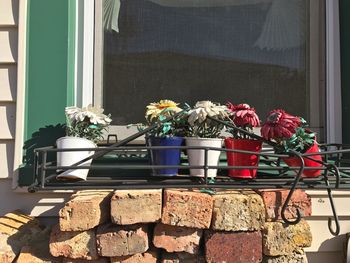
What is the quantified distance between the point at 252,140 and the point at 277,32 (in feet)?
2.89

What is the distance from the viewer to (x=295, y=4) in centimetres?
253

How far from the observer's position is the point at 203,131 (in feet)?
6.37

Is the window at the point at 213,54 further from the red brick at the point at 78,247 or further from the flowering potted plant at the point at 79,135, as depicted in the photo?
the red brick at the point at 78,247

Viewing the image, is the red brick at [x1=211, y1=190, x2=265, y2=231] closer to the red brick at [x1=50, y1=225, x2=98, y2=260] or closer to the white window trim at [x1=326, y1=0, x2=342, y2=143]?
the red brick at [x1=50, y1=225, x2=98, y2=260]

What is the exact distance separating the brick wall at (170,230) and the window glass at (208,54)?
0.84m

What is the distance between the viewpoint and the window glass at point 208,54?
8.07 feet

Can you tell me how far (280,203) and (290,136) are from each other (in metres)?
0.30

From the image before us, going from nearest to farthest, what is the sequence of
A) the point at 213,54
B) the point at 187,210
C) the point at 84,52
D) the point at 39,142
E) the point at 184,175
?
the point at 187,210, the point at 184,175, the point at 39,142, the point at 84,52, the point at 213,54

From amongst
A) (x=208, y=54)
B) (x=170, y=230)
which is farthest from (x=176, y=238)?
(x=208, y=54)

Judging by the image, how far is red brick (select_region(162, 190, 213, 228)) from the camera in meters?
1.66

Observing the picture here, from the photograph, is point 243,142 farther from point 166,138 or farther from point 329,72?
point 329,72

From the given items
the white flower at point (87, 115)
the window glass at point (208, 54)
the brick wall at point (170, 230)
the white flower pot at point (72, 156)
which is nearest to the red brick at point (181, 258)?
the brick wall at point (170, 230)

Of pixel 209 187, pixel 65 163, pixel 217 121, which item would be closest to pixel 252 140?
pixel 217 121

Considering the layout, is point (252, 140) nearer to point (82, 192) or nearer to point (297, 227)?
point (297, 227)
